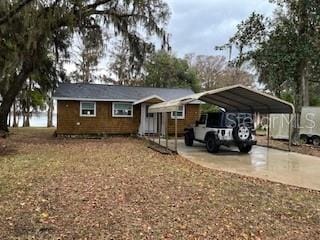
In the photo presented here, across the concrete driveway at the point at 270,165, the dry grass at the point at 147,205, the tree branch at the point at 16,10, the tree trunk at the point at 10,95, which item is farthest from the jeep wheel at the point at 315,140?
the tree trunk at the point at 10,95

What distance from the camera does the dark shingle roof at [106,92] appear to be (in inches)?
792

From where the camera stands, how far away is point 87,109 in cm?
2036

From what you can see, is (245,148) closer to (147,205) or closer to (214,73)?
(147,205)

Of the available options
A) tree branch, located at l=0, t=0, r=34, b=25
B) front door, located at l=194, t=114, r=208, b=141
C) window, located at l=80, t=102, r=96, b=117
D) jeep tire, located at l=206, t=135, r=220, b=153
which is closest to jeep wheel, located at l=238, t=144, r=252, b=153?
jeep tire, located at l=206, t=135, r=220, b=153

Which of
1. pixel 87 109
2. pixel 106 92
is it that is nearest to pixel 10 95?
pixel 87 109

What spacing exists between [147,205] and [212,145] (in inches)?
320

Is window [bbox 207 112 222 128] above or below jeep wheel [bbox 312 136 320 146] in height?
above

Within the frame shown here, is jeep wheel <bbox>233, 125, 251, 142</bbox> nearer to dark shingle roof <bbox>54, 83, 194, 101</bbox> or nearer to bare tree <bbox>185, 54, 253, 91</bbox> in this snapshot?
dark shingle roof <bbox>54, 83, 194, 101</bbox>

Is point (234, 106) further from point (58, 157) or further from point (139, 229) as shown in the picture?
point (139, 229)

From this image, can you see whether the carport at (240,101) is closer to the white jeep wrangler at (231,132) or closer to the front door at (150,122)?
the white jeep wrangler at (231,132)

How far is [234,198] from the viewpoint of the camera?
656 centimetres

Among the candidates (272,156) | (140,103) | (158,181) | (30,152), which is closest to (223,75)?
(140,103)

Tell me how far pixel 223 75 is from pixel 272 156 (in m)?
28.8

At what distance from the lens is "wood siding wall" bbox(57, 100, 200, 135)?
1986cm
